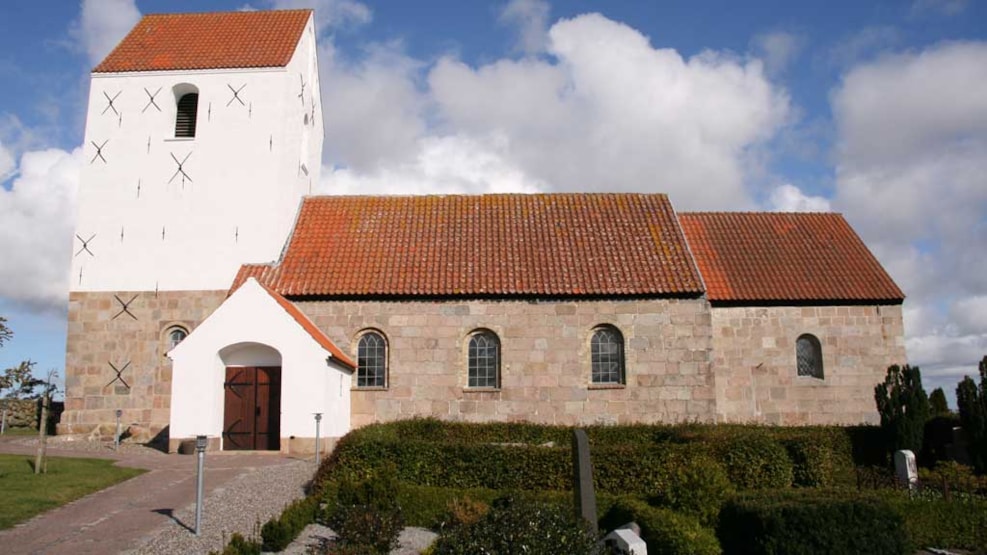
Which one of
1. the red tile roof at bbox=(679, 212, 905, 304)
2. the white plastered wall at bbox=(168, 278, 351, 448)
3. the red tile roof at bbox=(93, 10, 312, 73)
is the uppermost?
the red tile roof at bbox=(93, 10, 312, 73)

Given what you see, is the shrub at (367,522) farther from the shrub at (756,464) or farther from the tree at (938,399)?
the tree at (938,399)

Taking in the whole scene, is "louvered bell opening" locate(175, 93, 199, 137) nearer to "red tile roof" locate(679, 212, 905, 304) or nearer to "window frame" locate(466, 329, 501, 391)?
"window frame" locate(466, 329, 501, 391)

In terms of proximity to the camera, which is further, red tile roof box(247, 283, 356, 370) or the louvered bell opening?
the louvered bell opening

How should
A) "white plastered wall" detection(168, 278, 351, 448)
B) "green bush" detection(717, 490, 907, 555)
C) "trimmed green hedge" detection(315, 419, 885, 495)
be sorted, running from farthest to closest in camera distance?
"white plastered wall" detection(168, 278, 351, 448) < "trimmed green hedge" detection(315, 419, 885, 495) < "green bush" detection(717, 490, 907, 555)

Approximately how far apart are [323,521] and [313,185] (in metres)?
14.4

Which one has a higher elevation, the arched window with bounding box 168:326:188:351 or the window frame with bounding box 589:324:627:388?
the arched window with bounding box 168:326:188:351

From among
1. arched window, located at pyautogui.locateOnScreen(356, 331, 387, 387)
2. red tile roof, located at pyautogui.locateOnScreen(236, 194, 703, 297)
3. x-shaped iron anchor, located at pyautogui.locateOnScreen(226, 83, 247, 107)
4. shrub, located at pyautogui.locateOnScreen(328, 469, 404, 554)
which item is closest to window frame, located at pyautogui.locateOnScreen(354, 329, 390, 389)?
arched window, located at pyautogui.locateOnScreen(356, 331, 387, 387)

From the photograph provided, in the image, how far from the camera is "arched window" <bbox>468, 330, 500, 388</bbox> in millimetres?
17609

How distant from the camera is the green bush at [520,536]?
6.79 metres

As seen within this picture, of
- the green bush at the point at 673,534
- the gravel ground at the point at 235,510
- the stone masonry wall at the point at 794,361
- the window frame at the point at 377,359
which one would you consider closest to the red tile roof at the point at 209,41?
the window frame at the point at 377,359

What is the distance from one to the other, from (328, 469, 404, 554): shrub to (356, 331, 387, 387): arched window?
8.02 m

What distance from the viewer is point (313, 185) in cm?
2219

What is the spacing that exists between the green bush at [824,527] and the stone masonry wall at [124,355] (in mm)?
14171

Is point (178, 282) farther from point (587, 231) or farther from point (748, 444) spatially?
point (748, 444)
